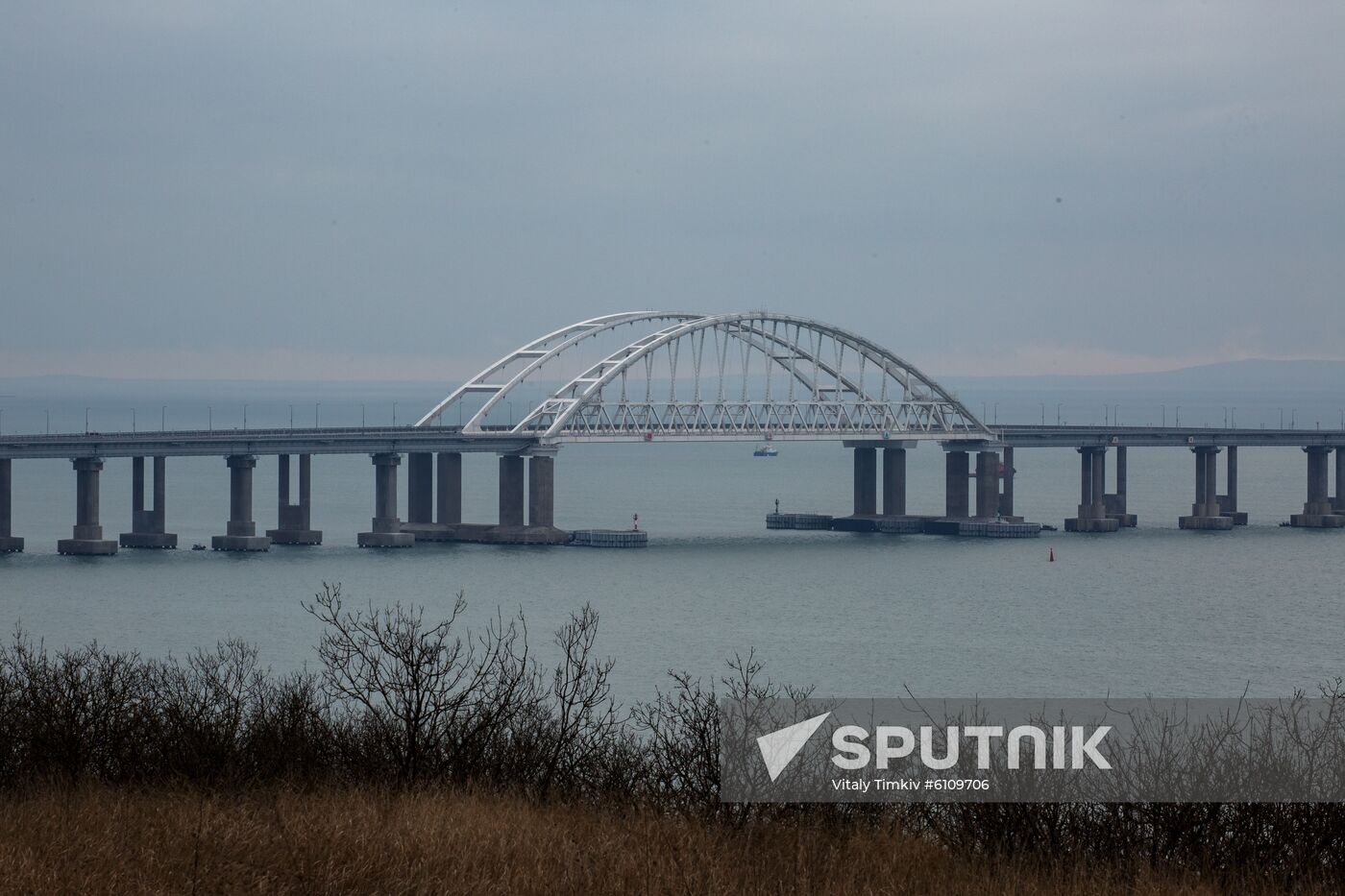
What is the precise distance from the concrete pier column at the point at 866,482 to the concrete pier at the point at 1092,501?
13.0m

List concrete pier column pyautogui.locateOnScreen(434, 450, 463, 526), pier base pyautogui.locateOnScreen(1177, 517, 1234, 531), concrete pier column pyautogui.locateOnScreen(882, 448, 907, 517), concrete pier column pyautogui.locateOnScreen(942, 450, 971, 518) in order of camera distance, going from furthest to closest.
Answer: concrete pier column pyautogui.locateOnScreen(882, 448, 907, 517) → pier base pyautogui.locateOnScreen(1177, 517, 1234, 531) → concrete pier column pyautogui.locateOnScreen(942, 450, 971, 518) → concrete pier column pyautogui.locateOnScreen(434, 450, 463, 526)

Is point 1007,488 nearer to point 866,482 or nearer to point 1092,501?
point 1092,501

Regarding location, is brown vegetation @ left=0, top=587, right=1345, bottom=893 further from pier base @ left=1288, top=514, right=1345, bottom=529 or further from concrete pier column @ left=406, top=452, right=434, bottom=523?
pier base @ left=1288, top=514, right=1345, bottom=529

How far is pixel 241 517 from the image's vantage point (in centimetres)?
9419

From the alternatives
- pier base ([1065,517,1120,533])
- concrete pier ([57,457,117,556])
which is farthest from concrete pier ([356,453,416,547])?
pier base ([1065,517,1120,533])

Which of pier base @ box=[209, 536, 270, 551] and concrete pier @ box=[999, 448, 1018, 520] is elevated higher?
concrete pier @ box=[999, 448, 1018, 520]

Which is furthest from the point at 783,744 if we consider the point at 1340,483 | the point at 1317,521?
the point at 1340,483

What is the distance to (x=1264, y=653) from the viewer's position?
56.4m

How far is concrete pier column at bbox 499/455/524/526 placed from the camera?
4072 inches

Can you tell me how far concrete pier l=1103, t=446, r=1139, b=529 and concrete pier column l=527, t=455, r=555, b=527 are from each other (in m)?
40.9

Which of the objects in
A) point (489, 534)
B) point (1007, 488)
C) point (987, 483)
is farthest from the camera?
point (1007, 488)

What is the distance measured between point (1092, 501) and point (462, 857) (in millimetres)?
112918

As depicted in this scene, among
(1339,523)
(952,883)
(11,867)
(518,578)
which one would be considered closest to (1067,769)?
(952,883)

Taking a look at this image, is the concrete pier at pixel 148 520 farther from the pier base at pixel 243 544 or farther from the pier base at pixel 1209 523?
the pier base at pixel 1209 523
